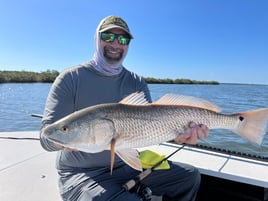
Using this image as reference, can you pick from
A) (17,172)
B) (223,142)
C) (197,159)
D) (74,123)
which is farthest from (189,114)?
(223,142)

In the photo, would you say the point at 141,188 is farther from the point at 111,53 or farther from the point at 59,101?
the point at 111,53

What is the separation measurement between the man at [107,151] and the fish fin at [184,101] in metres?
0.14

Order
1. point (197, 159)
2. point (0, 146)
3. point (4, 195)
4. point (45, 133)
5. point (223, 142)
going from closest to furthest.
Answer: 1. point (45, 133)
2. point (4, 195)
3. point (197, 159)
4. point (0, 146)
5. point (223, 142)

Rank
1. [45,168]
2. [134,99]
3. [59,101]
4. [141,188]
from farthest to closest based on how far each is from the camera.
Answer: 1. [45,168]
2. [141,188]
3. [59,101]
4. [134,99]

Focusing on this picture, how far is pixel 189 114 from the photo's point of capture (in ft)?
6.29

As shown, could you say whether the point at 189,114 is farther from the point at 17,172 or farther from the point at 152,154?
the point at 17,172

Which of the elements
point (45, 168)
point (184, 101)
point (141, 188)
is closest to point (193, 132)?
point (184, 101)

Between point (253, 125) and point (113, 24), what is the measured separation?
136 centimetres

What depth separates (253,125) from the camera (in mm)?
1943

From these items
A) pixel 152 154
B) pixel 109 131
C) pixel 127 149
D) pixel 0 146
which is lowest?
pixel 0 146

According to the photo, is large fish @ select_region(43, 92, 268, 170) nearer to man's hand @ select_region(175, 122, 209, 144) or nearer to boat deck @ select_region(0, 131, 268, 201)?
man's hand @ select_region(175, 122, 209, 144)

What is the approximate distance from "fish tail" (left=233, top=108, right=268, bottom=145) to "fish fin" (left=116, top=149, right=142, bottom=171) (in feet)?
2.35

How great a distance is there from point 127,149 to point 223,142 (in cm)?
653

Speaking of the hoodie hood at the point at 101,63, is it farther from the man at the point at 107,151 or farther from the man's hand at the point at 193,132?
the man's hand at the point at 193,132
